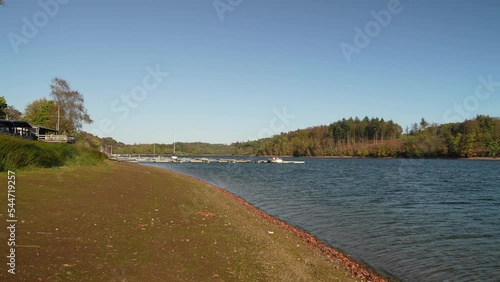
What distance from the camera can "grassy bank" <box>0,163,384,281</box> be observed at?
8.41 meters

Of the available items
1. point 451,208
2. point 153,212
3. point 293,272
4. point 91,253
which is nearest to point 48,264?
point 91,253

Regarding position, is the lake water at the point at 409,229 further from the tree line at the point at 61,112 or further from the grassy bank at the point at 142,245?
the tree line at the point at 61,112

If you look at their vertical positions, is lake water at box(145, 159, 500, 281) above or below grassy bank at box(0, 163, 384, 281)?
below

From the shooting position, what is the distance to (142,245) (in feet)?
35.0

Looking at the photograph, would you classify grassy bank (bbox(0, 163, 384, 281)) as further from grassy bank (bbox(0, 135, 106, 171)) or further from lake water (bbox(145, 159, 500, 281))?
grassy bank (bbox(0, 135, 106, 171))

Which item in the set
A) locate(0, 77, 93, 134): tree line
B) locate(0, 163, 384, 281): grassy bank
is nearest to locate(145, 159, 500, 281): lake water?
locate(0, 163, 384, 281): grassy bank

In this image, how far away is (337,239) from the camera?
57.4ft

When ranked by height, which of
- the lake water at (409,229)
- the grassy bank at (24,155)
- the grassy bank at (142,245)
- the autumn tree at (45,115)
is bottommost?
the lake water at (409,229)

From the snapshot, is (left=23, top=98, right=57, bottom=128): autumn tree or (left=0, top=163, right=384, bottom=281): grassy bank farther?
(left=23, top=98, right=57, bottom=128): autumn tree

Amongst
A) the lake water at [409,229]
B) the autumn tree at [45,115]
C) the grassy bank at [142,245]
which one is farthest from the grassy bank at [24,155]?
the autumn tree at [45,115]

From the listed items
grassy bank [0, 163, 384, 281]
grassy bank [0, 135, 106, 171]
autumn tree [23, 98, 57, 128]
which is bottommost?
grassy bank [0, 163, 384, 281]

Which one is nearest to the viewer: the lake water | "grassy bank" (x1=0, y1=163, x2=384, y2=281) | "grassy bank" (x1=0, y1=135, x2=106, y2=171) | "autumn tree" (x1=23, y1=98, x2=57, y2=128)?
"grassy bank" (x1=0, y1=163, x2=384, y2=281)

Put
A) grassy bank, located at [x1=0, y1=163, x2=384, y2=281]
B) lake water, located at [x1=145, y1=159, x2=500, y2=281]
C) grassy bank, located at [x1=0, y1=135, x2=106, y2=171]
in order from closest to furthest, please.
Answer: grassy bank, located at [x1=0, y1=163, x2=384, y2=281], lake water, located at [x1=145, y1=159, x2=500, y2=281], grassy bank, located at [x1=0, y1=135, x2=106, y2=171]

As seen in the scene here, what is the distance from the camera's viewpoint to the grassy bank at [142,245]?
841cm
